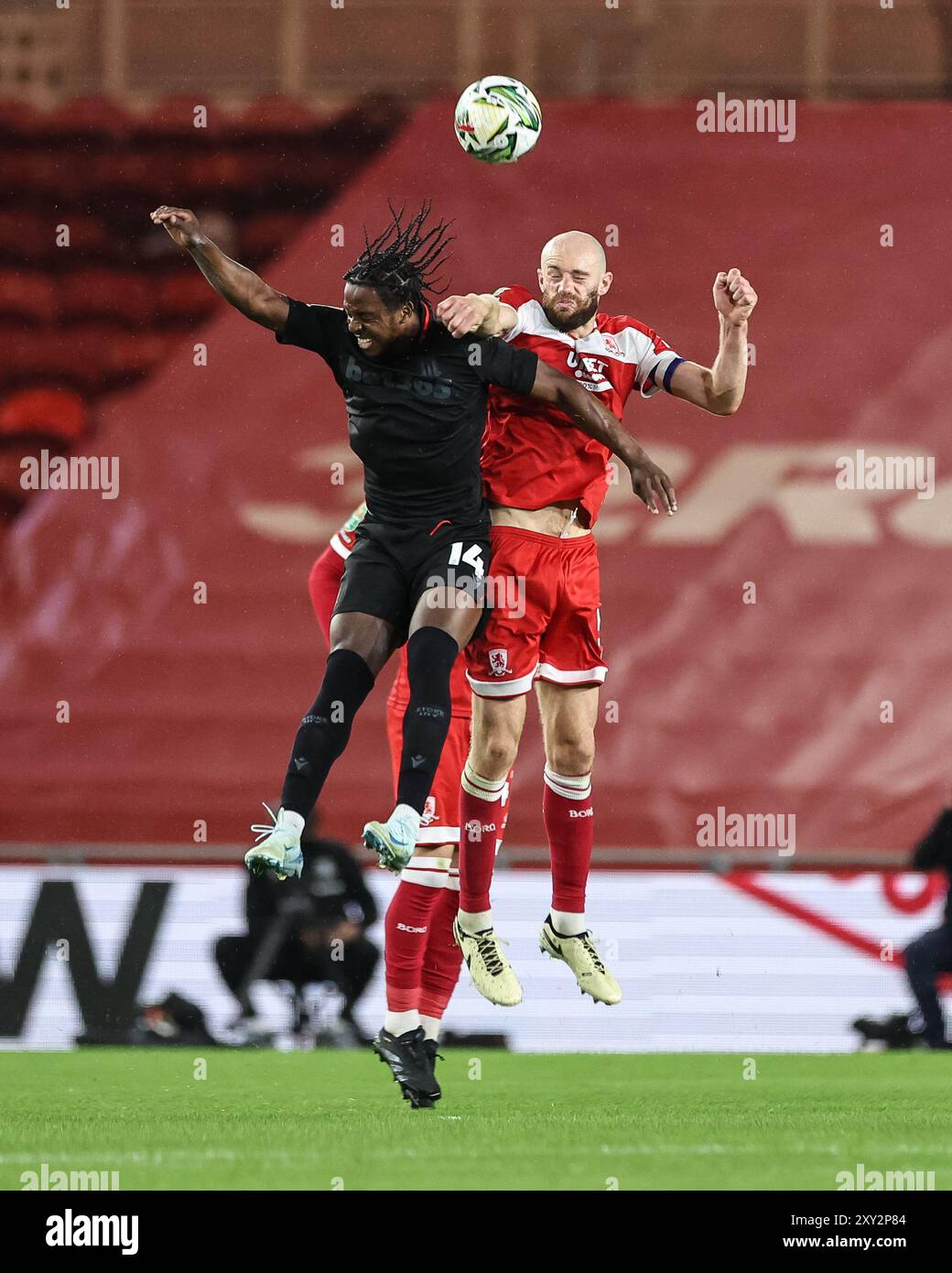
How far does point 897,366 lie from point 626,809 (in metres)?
3.83

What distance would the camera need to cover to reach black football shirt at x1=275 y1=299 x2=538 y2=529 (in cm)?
699

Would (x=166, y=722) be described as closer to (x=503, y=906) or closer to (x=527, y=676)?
(x=503, y=906)

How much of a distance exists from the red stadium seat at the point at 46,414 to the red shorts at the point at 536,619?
753cm

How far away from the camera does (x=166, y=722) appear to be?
14.0m

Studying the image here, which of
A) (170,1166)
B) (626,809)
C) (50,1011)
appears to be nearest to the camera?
(170,1166)

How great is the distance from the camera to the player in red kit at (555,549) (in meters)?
7.39

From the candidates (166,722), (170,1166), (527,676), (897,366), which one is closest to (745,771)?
(897,366)

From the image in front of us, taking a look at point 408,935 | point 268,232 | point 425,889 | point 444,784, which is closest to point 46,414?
point 268,232

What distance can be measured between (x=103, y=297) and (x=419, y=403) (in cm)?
822

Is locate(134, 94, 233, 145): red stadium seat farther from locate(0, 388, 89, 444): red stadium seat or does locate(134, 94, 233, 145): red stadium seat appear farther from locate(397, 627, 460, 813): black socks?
A: locate(397, 627, 460, 813): black socks

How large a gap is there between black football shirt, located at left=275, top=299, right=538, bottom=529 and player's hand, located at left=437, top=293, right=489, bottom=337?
11 cm

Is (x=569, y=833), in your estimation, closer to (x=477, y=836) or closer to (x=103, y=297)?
(x=477, y=836)

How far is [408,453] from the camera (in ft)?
22.9

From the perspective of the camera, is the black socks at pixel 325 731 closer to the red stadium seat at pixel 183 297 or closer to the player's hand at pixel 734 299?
the player's hand at pixel 734 299
